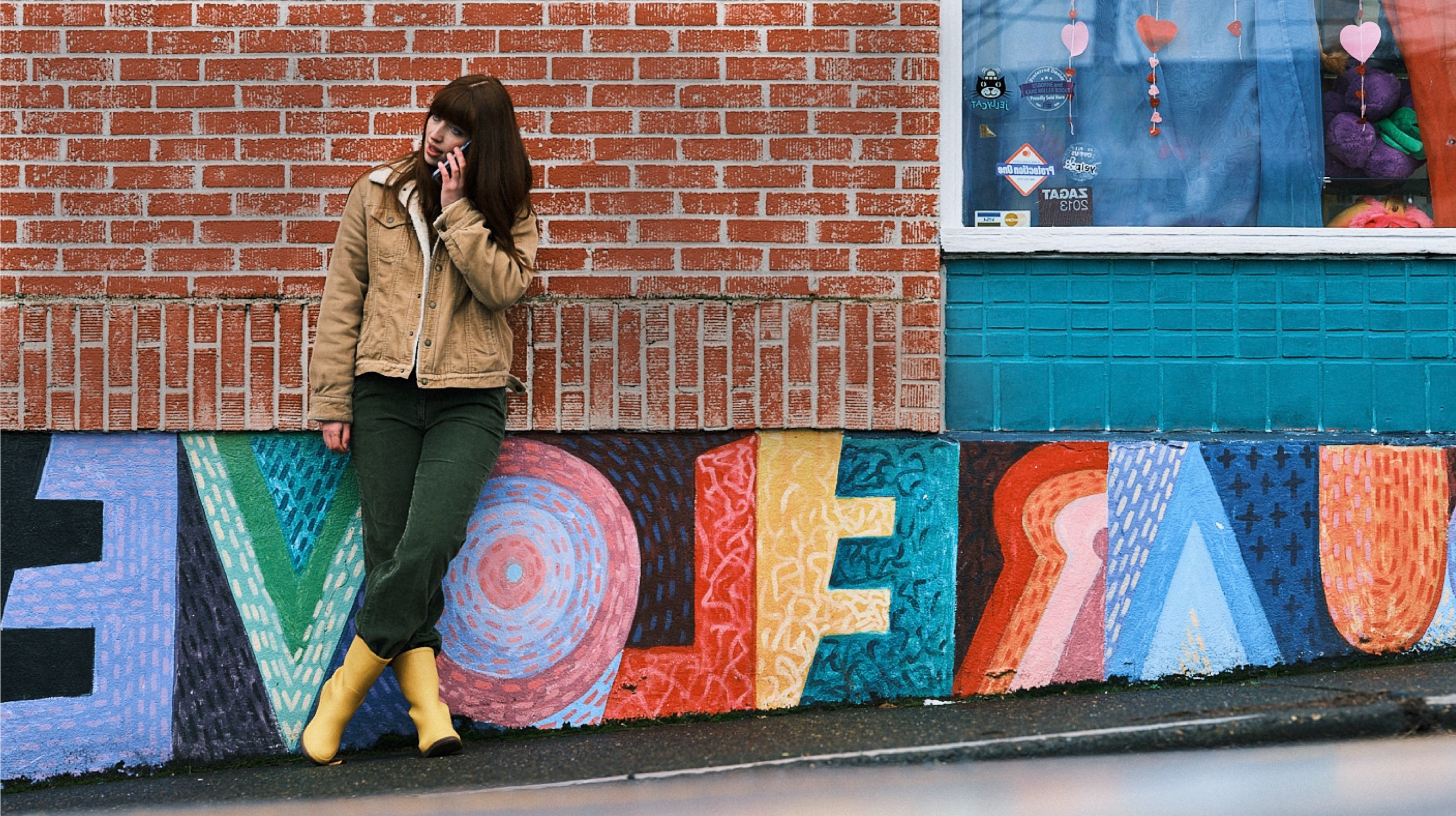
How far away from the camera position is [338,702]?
12.0 feet

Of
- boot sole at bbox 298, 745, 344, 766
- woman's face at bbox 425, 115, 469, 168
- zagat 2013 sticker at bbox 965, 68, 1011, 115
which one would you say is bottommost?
boot sole at bbox 298, 745, 344, 766

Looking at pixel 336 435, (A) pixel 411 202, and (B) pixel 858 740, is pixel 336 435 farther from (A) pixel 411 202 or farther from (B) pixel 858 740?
(B) pixel 858 740

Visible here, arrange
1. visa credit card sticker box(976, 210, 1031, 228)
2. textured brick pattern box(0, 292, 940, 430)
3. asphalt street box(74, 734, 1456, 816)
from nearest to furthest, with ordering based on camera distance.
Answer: asphalt street box(74, 734, 1456, 816), textured brick pattern box(0, 292, 940, 430), visa credit card sticker box(976, 210, 1031, 228)

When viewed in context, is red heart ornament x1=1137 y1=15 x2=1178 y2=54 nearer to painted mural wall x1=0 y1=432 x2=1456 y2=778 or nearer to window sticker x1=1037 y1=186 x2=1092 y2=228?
window sticker x1=1037 y1=186 x2=1092 y2=228

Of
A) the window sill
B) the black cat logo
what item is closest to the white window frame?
the window sill

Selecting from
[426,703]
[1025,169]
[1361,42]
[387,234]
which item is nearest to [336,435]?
[387,234]

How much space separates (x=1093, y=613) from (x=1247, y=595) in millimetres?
514

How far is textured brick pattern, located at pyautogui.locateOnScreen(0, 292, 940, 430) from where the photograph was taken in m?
3.87

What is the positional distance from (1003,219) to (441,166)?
1.87 meters

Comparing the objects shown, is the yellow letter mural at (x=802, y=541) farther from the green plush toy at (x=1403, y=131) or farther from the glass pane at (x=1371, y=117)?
the green plush toy at (x=1403, y=131)

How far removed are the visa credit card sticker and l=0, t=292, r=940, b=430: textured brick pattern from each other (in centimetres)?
44

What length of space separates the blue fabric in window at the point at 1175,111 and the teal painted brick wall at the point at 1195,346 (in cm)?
26

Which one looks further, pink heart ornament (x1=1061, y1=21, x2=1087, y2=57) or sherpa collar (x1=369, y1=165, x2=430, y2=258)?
pink heart ornament (x1=1061, y1=21, x2=1087, y2=57)

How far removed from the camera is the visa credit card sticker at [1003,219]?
420 centimetres
